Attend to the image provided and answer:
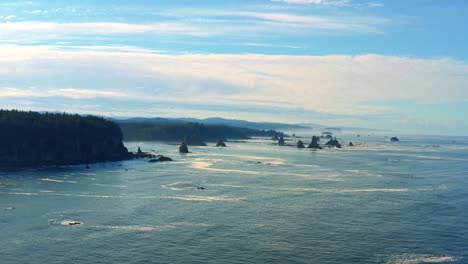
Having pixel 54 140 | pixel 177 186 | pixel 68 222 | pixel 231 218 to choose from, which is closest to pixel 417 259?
pixel 231 218

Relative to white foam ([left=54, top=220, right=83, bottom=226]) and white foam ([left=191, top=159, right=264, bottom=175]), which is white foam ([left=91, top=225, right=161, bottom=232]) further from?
white foam ([left=191, top=159, right=264, bottom=175])

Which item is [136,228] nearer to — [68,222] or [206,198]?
[68,222]

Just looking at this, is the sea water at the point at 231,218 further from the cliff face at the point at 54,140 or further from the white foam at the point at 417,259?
the cliff face at the point at 54,140

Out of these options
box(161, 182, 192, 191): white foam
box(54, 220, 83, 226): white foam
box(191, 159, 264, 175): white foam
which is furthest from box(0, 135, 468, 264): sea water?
box(191, 159, 264, 175): white foam

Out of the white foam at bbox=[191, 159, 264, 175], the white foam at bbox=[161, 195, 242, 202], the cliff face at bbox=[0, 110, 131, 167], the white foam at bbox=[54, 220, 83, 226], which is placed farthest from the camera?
the cliff face at bbox=[0, 110, 131, 167]

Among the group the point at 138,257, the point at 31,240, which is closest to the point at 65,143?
the point at 31,240

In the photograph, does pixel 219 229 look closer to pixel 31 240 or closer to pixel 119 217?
pixel 119 217
